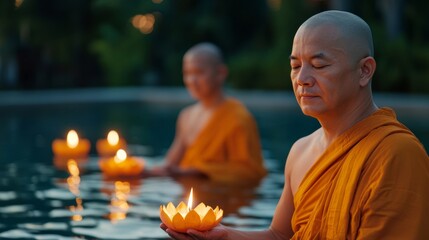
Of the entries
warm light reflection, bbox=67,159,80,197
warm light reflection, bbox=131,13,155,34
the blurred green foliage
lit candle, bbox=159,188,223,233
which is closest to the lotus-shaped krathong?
lit candle, bbox=159,188,223,233

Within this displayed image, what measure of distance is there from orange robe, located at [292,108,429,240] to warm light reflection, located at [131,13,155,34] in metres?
27.1

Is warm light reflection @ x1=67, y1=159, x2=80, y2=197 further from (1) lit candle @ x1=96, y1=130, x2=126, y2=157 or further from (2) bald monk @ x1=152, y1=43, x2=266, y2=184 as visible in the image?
(2) bald monk @ x1=152, y1=43, x2=266, y2=184

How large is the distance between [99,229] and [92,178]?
122 inches

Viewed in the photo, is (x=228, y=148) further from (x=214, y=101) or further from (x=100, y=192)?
(x=100, y=192)

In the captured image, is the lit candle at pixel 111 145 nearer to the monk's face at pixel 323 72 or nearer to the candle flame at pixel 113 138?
the candle flame at pixel 113 138

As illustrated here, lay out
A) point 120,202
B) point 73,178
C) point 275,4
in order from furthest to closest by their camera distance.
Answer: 1. point 275,4
2. point 73,178
3. point 120,202

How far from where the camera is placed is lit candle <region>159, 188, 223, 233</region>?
13.1 ft

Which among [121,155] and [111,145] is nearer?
[121,155]

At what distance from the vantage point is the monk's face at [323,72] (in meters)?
3.96

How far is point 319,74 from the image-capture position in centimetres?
400

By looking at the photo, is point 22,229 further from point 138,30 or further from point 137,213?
point 138,30

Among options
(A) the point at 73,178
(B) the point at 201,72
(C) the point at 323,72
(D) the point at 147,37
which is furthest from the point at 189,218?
(D) the point at 147,37

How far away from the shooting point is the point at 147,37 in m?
31.1

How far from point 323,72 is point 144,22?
27.7 metres
